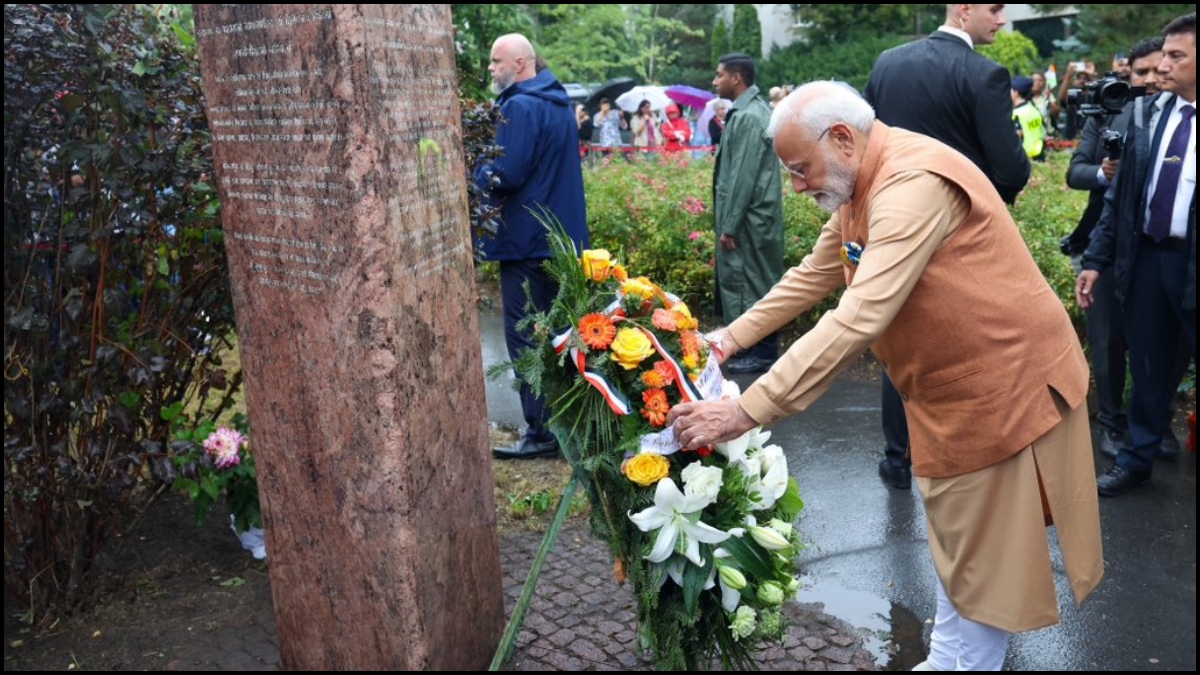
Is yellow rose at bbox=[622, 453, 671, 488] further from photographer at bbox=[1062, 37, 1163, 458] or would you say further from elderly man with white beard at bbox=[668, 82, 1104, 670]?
photographer at bbox=[1062, 37, 1163, 458]

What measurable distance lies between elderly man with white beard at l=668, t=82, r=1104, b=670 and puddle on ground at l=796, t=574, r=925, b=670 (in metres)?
0.63

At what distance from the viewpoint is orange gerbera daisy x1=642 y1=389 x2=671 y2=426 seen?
298 cm

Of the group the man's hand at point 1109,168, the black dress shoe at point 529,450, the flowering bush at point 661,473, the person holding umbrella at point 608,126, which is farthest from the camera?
the person holding umbrella at point 608,126

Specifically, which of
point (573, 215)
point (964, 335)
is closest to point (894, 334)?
point (964, 335)

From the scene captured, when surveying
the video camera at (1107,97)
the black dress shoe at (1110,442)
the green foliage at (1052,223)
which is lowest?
the black dress shoe at (1110,442)

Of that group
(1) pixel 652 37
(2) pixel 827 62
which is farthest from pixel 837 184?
(2) pixel 827 62

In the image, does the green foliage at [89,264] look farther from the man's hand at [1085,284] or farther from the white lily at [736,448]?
the man's hand at [1085,284]

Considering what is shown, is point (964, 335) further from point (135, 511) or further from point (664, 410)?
point (135, 511)

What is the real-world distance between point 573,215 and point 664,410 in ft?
10.6

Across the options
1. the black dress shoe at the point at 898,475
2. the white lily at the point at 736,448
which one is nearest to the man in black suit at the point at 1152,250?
the black dress shoe at the point at 898,475

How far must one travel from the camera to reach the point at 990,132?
508 cm

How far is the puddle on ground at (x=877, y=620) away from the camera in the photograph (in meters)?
3.94

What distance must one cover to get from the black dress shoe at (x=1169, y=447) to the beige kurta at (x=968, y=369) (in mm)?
3067

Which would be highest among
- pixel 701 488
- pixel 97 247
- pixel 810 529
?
pixel 97 247
